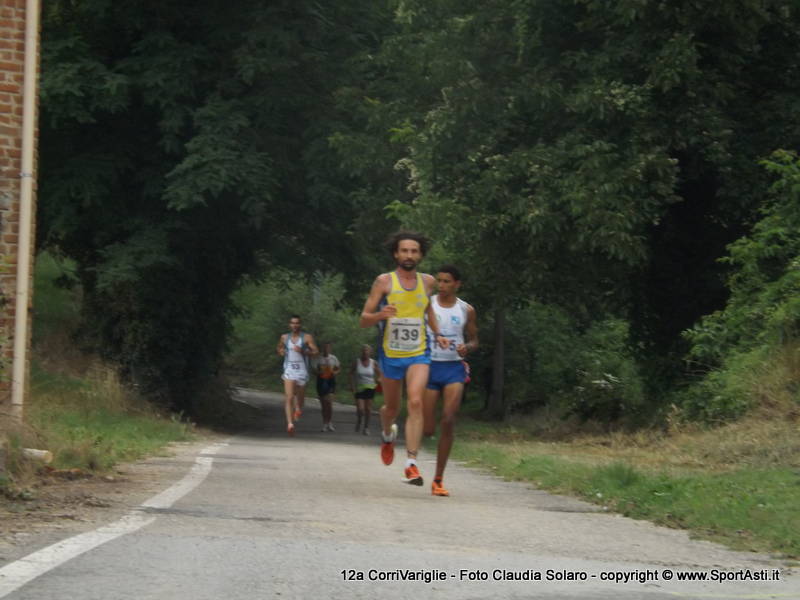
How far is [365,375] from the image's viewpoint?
26125 millimetres

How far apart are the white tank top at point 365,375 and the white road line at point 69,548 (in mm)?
15993

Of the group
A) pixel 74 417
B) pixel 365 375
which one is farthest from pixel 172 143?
pixel 74 417

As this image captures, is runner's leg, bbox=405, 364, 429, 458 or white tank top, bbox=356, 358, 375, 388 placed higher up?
runner's leg, bbox=405, 364, 429, 458

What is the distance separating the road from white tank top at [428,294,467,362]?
1142 mm

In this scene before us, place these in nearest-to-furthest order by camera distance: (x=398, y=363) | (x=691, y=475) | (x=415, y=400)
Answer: (x=415, y=400), (x=398, y=363), (x=691, y=475)

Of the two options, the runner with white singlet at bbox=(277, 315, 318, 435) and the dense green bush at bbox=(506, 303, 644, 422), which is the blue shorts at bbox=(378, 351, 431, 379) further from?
the dense green bush at bbox=(506, 303, 644, 422)

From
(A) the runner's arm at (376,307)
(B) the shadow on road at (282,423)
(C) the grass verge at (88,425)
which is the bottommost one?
(B) the shadow on road at (282,423)

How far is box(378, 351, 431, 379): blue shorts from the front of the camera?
1123cm

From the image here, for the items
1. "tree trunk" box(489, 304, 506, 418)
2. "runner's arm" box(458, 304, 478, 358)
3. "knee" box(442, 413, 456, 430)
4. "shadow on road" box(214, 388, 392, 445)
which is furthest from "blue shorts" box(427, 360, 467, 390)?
"tree trunk" box(489, 304, 506, 418)

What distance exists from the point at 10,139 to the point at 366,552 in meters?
6.87

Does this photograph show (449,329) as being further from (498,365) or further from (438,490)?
(498,365)

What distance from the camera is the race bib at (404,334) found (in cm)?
1113

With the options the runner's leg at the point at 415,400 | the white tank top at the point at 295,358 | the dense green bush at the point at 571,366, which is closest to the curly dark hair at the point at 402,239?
the runner's leg at the point at 415,400

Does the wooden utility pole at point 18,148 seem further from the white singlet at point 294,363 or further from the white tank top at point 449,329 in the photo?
the white singlet at point 294,363
